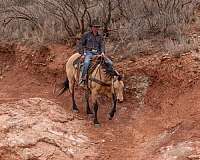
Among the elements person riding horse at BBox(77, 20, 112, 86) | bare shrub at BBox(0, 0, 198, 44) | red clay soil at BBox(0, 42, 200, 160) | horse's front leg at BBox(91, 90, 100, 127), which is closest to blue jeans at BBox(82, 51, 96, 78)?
person riding horse at BBox(77, 20, 112, 86)

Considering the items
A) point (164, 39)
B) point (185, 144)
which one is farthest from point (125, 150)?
point (164, 39)

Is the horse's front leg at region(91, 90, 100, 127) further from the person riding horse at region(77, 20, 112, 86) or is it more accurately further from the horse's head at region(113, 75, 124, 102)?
the horse's head at region(113, 75, 124, 102)

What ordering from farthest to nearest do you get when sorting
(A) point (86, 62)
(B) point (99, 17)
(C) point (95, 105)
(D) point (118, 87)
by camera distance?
(B) point (99, 17)
(A) point (86, 62)
(C) point (95, 105)
(D) point (118, 87)

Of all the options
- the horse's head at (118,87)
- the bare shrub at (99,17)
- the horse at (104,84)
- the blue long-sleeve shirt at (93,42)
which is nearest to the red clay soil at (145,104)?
the horse at (104,84)

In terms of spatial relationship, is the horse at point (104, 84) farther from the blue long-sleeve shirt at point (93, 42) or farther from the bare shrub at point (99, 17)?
the bare shrub at point (99, 17)

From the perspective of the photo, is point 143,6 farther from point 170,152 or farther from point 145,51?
point 170,152

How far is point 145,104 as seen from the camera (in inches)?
538

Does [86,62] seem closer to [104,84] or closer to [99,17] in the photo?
→ [104,84]

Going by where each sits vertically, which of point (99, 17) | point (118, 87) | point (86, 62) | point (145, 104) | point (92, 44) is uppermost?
point (99, 17)

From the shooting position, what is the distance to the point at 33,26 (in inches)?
755

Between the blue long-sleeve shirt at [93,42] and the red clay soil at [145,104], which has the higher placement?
the blue long-sleeve shirt at [93,42]

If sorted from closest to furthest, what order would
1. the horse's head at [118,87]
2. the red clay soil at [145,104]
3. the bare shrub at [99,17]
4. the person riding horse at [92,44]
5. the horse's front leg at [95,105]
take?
1. the red clay soil at [145,104]
2. the horse's head at [118,87]
3. the horse's front leg at [95,105]
4. the person riding horse at [92,44]
5. the bare shrub at [99,17]

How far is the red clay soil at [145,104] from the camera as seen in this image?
11.2 metres

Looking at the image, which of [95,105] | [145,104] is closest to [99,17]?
[145,104]
